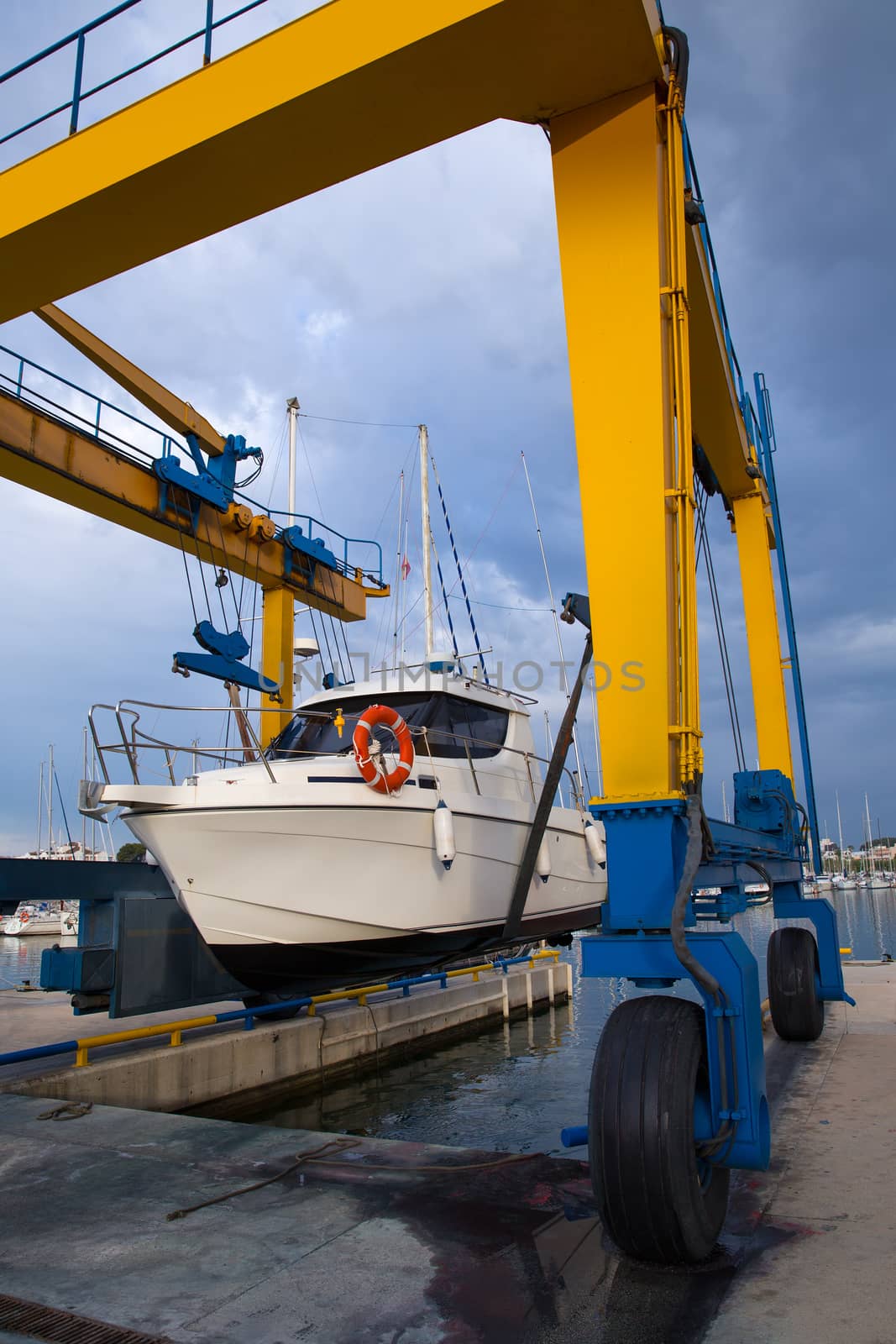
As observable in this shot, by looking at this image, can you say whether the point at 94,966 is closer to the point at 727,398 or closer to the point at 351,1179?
the point at 351,1179

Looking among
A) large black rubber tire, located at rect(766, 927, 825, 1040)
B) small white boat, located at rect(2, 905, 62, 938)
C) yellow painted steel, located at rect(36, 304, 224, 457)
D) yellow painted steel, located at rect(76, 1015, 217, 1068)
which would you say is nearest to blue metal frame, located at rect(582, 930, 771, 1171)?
yellow painted steel, located at rect(76, 1015, 217, 1068)

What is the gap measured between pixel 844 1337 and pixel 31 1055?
15.6 feet

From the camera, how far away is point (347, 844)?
245 inches

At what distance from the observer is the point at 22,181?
5031 millimetres

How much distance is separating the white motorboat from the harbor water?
1.12 m

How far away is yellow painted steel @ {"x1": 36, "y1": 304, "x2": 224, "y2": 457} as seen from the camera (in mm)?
8750

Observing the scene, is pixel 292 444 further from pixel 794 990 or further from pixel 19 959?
pixel 19 959

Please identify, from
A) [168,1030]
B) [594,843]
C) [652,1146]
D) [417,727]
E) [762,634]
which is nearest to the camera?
[652,1146]

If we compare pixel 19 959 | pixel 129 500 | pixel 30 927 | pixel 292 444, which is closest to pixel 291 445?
pixel 292 444

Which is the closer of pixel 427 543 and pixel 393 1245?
pixel 393 1245

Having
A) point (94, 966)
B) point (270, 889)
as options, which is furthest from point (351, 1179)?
point (94, 966)

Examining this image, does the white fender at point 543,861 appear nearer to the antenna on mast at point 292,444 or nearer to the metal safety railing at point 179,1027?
the metal safety railing at point 179,1027

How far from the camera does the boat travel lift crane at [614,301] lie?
3.08 meters

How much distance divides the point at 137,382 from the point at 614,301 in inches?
278
